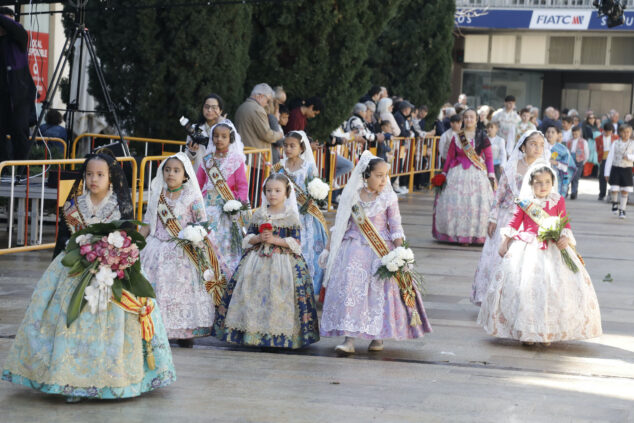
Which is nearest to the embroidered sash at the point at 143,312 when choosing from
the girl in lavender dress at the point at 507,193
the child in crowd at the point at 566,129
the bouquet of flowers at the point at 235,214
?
the bouquet of flowers at the point at 235,214

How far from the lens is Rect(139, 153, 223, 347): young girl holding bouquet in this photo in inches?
302

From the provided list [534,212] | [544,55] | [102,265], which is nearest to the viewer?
[102,265]

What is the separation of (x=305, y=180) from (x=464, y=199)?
4.52 m

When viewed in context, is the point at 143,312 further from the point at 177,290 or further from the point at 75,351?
the point at 177,290

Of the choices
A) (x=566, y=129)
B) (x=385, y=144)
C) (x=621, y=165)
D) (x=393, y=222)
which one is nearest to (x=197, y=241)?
(x=393, y=222)

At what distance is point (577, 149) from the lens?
75.0 ft

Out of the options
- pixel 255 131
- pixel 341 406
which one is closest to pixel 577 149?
pixel 255 131

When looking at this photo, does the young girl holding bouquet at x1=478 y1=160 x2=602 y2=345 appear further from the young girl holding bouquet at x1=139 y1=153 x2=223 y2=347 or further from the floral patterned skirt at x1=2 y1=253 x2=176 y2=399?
the floral patterned skirt at x1=2 y1=253 x2=176 y2=399

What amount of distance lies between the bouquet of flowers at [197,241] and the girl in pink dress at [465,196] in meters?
6.61

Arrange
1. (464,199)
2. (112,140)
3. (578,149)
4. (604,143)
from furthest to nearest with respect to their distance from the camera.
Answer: (604,143) < (578,149) < (464,199) < (112,140)

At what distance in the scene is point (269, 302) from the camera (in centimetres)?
752

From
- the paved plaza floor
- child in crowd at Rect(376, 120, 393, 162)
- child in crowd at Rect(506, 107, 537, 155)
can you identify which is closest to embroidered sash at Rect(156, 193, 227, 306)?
the paved plaza floor

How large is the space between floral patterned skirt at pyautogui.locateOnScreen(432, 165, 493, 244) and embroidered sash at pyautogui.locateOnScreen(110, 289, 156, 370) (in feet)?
27.3

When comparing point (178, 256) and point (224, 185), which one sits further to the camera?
point (224, 185)
